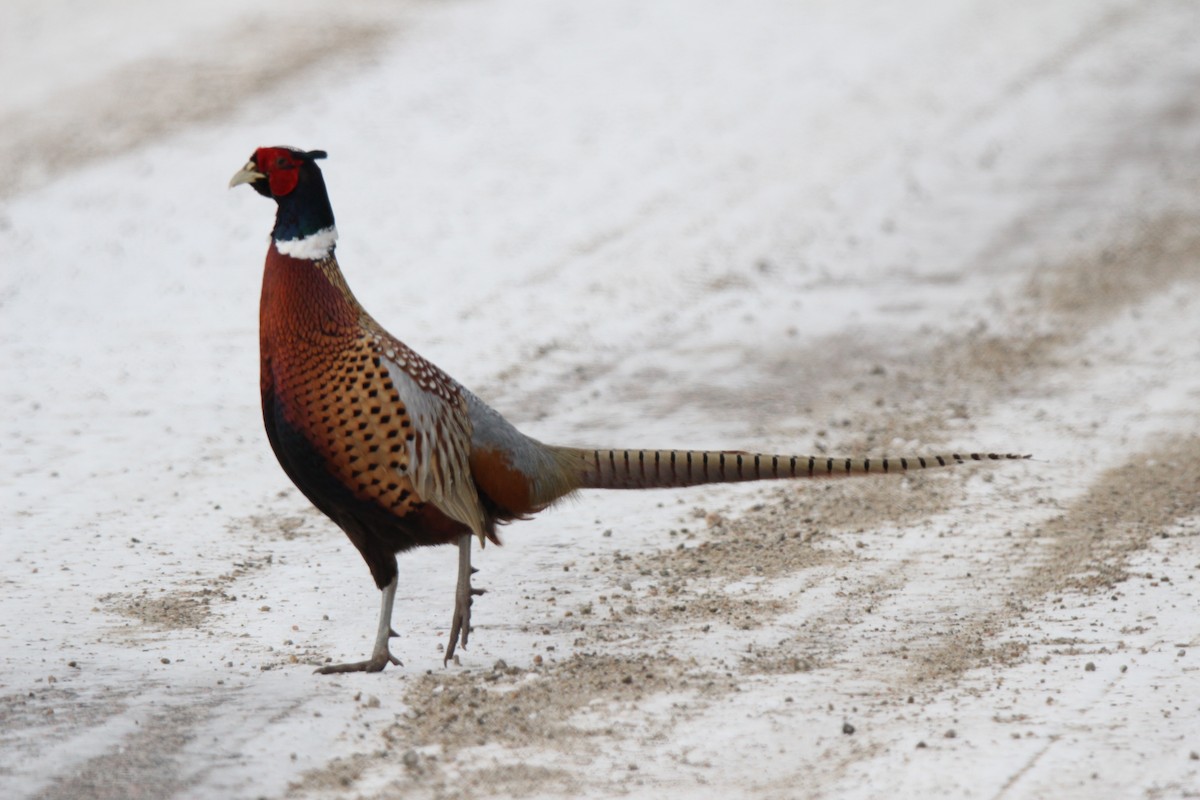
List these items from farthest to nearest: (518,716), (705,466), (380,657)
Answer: (705,466), (380,657), (518,716)

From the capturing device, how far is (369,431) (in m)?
4.88

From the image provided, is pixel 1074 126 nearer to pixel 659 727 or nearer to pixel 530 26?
pixel 530 26

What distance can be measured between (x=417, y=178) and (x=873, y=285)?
12.7ft

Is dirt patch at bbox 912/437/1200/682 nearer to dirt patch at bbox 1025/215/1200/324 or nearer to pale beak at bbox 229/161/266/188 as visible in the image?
dirt patch at bbox 1025/215/1200/324

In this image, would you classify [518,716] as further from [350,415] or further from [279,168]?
[279,168]

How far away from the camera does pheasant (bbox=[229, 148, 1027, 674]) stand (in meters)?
4.89

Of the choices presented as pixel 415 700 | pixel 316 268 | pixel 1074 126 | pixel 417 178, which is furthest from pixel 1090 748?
pixel 1074 126

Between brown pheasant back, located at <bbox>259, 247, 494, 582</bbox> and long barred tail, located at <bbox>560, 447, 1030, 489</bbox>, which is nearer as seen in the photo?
brown pheasant back, located at <bbox>259, 247, 494, 582</bbox>

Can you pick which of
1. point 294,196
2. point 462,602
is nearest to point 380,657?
point 462,602

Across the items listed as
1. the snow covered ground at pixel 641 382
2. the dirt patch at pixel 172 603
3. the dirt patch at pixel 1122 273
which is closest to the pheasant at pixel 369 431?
the snow covered ground at pixel 641 382

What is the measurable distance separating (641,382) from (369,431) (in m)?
4.62

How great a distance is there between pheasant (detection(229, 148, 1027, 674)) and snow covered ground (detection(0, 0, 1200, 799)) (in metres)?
0.48

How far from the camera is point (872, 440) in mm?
8266

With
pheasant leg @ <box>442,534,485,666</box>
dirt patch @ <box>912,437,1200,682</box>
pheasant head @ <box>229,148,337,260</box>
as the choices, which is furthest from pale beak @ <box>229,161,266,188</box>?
dirt patch @ <box>912,437,1200,682</box>
